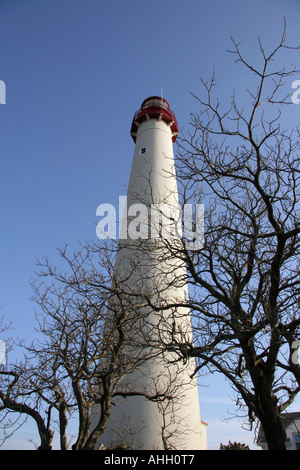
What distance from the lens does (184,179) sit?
5586 mm

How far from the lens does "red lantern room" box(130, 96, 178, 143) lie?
52.2 feet

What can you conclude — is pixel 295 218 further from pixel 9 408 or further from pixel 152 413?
pixel 9 408

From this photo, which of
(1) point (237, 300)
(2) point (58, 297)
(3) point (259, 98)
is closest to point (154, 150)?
(2) point (58, 297)

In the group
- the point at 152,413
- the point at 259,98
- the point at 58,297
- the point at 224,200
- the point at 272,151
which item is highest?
→ the point at 259,98

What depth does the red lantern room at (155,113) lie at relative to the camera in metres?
15.9

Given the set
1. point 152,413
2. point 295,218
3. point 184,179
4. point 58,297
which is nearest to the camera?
point 295,218

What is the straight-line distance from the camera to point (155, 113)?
15.9 m

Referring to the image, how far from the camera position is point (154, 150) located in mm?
14016

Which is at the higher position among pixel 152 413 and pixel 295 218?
pixel 295 218

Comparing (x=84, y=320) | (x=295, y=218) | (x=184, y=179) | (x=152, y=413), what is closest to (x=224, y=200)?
(x=184, y=179)
